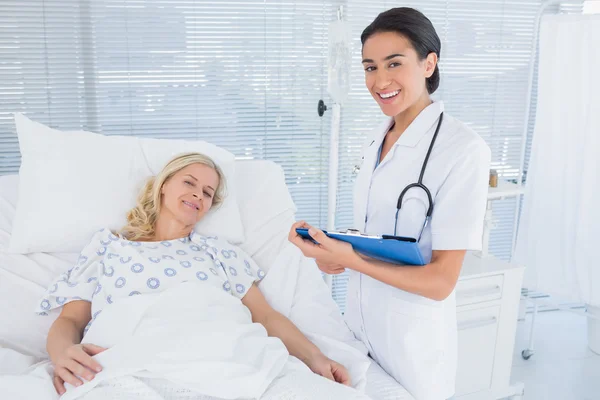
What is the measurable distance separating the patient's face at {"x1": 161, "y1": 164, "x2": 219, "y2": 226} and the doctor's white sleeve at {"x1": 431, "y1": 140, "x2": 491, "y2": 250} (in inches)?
32.6

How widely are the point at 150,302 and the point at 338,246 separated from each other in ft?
1.67

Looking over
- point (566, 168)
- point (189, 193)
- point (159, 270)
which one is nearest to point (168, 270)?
point (159, 270)

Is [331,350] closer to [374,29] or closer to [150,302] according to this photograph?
[150,302]

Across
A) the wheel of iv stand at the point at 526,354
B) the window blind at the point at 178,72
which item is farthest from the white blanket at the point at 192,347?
the wheel of iv stand at the point at 526,354

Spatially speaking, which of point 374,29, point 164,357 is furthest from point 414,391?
point 374,29

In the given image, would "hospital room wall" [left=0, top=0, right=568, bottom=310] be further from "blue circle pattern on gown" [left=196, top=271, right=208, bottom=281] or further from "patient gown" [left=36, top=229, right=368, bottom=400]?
"blue circle pattern on gown" [left=196, top=271, right=208, bottom=281]

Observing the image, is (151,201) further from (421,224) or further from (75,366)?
(421,224)

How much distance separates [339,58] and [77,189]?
975 millimetres

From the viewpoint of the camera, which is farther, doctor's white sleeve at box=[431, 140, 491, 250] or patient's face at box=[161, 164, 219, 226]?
patient's face at box=[161, 164, 219, 226]

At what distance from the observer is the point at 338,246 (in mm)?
1237

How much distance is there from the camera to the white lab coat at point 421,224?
1.23 meters

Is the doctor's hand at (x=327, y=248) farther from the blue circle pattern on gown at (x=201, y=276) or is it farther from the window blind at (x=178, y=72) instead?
the window blind at (x=178, y=72)

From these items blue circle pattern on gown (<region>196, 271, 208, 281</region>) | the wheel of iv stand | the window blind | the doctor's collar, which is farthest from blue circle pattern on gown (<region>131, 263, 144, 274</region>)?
the wheel of iv stand

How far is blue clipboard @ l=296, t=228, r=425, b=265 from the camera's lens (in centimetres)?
115
